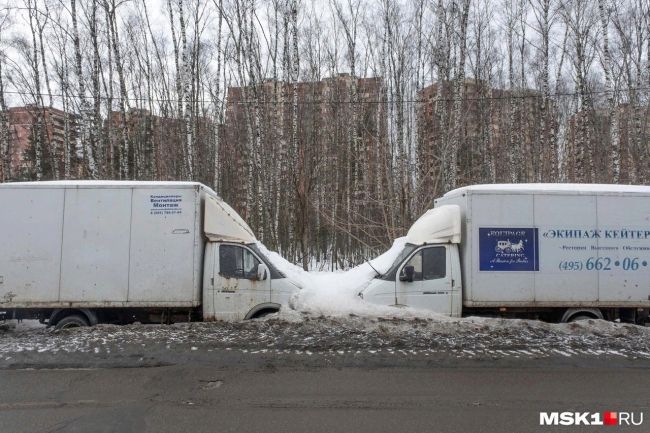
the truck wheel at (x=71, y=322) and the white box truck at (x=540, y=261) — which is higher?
the white box truck at (x=540, y=261)

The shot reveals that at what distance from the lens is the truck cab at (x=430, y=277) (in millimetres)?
9164

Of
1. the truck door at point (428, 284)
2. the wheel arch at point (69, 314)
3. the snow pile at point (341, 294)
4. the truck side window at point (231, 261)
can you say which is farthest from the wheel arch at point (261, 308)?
the wheel arch at point (69, 314)

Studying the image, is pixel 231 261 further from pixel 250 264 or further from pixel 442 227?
pixel 442 227

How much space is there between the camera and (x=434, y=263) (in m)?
9.32

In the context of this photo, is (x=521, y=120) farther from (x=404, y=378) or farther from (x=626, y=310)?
(x=404, y=378)

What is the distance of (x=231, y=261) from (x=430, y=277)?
153 inches

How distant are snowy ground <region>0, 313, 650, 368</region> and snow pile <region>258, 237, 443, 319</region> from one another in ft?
0.81

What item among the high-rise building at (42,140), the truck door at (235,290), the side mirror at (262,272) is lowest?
the truck door at (235,290)

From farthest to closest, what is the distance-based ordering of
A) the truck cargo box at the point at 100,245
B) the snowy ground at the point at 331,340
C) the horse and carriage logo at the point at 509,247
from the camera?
the horse and carriage logo at the point at 509,247 → the truck cargo box at the point at 100,245 → the snowy ground at the point at 331,340

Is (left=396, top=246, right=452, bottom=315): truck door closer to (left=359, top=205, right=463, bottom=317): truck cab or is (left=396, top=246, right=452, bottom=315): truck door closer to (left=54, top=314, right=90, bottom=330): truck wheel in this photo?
(left=359, top=205, right=463, bottom=317): truck cab

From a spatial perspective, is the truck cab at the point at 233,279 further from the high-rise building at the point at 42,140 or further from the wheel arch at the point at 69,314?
the high-rise building at the point at 42,140

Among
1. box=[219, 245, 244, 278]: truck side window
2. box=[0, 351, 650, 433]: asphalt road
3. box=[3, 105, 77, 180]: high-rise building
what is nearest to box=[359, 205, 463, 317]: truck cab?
box=[0, 351, 650, 433]: asphalt road

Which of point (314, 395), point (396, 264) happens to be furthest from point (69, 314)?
point (396, 264)

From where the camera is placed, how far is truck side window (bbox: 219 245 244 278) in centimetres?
938
